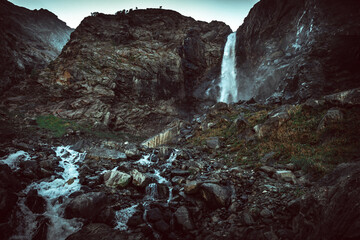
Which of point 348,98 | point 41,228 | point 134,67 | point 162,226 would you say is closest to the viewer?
point 162,226

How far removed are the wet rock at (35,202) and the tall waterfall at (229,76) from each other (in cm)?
2822

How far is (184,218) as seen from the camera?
4.40 meters

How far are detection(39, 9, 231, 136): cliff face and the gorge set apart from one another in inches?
9.0

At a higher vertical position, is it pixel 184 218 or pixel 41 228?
pixel 184 218

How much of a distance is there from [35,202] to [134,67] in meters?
28.2

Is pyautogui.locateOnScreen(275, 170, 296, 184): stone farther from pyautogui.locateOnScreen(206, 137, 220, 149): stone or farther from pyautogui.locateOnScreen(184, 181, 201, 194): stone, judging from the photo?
pyautogui.locateOnScreen(206, 137, 220, 149): stone

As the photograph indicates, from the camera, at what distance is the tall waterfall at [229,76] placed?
29.8 metres

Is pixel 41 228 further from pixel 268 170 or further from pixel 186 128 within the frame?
pixel 186 128

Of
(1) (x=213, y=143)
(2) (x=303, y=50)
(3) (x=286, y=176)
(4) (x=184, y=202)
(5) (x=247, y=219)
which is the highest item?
(2) (x=303, y=50)

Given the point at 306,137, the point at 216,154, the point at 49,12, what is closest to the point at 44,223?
the point at 216,154

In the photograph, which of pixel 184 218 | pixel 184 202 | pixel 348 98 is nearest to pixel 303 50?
pixel 348 98

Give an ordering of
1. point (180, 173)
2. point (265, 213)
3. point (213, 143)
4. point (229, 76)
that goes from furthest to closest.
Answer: point (229, 76), point (213, 143), point (180, 173), point (265, 213)

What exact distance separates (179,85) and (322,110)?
27.8 m

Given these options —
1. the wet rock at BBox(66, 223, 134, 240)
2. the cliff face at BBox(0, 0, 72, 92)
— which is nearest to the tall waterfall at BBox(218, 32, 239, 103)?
the wet rock at BBox(66, 223, 134, 240)
